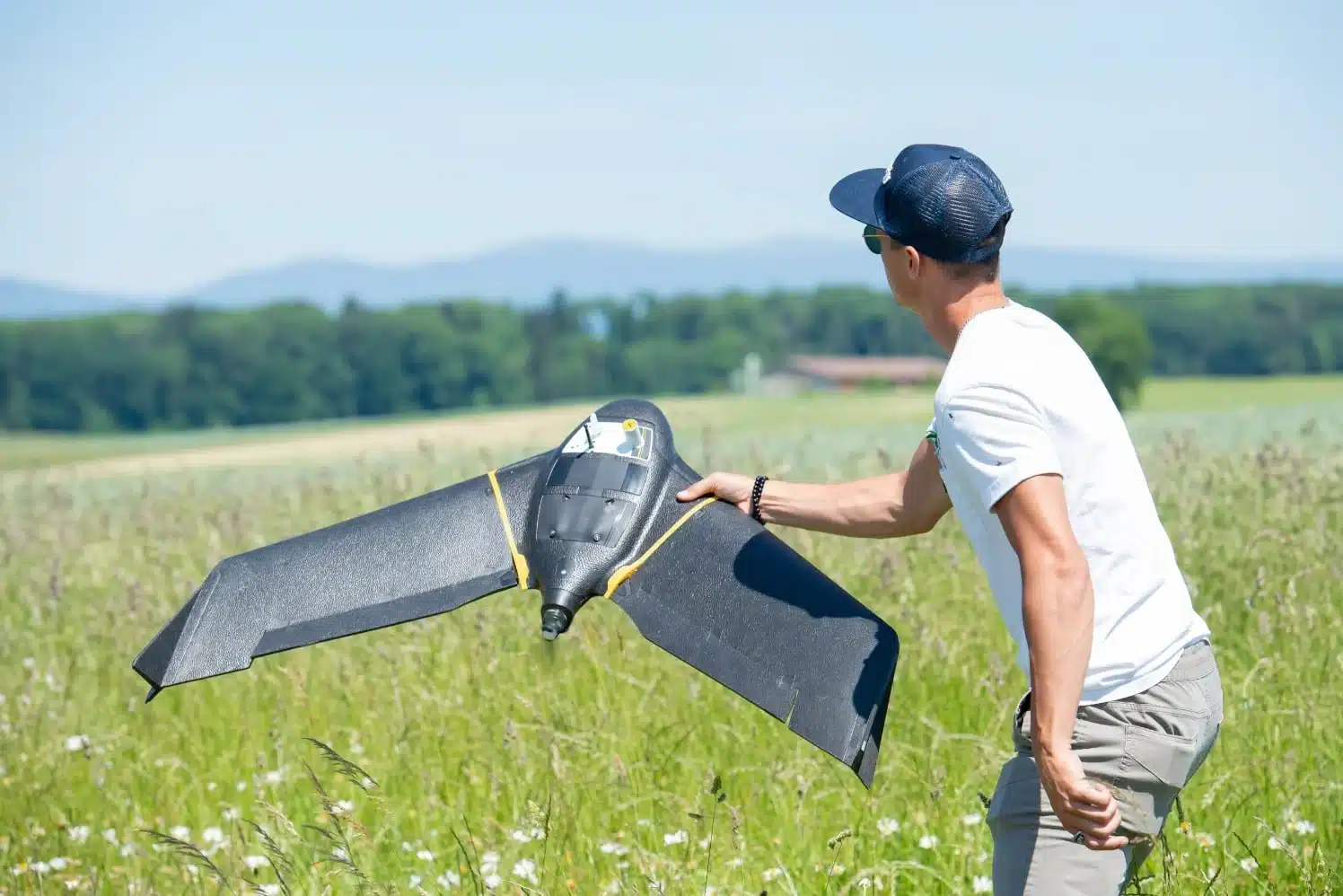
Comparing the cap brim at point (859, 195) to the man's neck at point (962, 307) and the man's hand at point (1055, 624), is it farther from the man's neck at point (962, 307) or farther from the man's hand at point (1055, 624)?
the man's hand at point (1055, 624)

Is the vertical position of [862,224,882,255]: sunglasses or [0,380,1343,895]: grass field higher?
[862,224,882,255]: sunglasses

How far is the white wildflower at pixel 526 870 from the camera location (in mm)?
3900

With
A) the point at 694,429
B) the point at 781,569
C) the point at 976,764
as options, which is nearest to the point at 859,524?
the point at 781,569

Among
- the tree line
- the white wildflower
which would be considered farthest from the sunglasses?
the tree line

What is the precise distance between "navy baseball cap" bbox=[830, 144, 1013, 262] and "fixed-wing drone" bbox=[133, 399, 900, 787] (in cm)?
95

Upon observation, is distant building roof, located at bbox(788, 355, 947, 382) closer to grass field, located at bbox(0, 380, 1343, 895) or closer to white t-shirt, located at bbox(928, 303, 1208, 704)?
grass field, located at bbox(0, 380, 1343, 895)

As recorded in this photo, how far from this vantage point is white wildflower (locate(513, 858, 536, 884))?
3.90 m

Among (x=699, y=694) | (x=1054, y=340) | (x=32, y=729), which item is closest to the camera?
(x=1054, y=340)

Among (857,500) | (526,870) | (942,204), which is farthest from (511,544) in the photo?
(942,204)

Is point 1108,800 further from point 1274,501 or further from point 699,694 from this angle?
point 1274,501

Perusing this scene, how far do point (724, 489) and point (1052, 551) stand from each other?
1289 millimetres

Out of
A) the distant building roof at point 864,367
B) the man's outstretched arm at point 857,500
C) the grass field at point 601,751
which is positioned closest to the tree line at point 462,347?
the distant building roof at point 864,367

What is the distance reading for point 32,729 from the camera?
5.75 m

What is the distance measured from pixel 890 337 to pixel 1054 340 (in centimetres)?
4274
